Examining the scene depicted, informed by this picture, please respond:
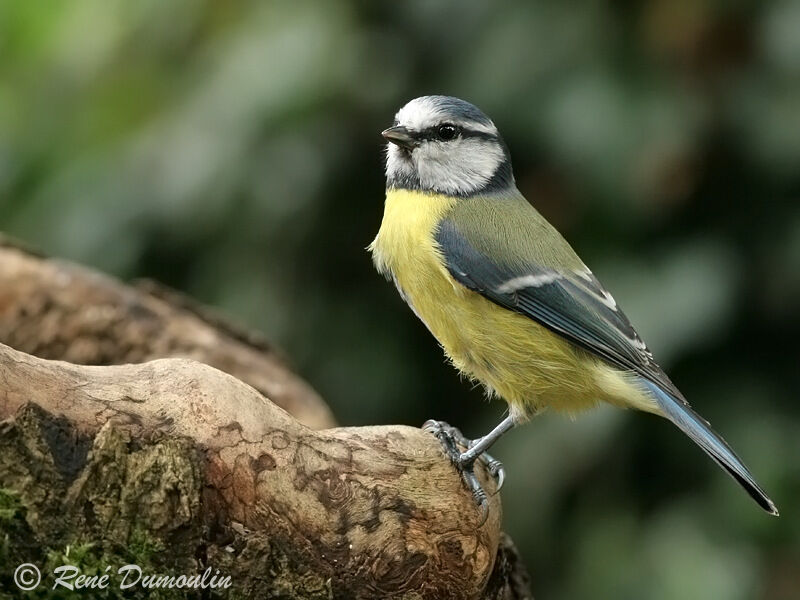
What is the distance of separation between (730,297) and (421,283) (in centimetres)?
78

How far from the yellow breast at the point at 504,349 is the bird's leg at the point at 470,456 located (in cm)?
13

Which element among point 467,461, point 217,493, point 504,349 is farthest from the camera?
point 504,349

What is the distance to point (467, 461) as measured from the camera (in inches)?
80.5

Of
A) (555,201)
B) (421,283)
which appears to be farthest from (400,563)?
(555,201)

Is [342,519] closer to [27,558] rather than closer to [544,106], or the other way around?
[27,558]

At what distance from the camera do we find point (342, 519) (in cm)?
177

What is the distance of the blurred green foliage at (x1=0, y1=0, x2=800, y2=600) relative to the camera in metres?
2.58

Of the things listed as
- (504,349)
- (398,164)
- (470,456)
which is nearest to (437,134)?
(398,164)

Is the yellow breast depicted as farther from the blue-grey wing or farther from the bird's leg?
the bird's leg

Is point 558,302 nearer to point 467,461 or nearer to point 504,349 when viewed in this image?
point 504,349

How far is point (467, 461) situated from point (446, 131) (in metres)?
0.88

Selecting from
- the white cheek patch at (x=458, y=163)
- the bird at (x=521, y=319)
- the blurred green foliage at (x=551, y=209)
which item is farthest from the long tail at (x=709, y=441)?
the white cheek patch at (x=458, y=163)

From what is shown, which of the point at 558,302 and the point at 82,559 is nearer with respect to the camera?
the point at 82,559

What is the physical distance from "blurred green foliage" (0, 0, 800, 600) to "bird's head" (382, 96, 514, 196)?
22 cm
